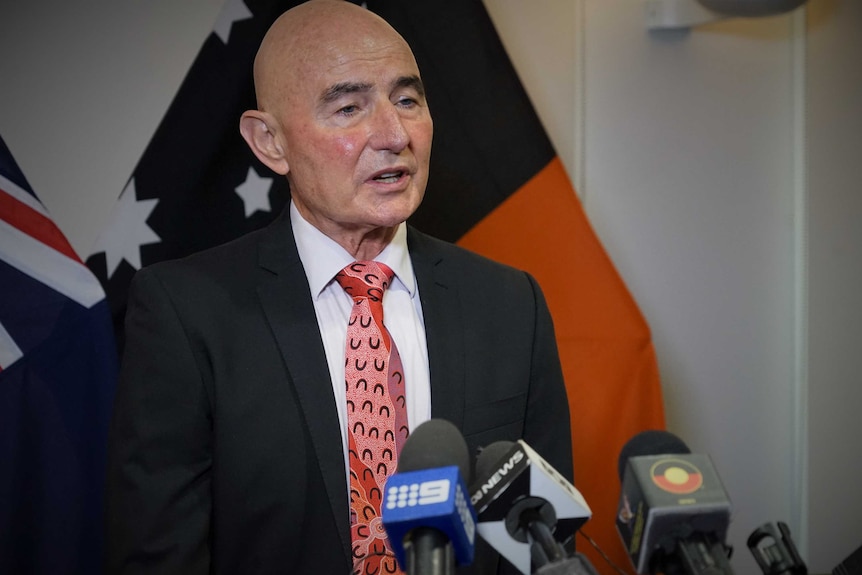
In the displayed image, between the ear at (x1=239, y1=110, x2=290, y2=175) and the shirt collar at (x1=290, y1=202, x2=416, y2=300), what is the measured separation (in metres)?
0.10

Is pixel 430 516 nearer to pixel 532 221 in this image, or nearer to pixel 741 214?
pixel 532 221

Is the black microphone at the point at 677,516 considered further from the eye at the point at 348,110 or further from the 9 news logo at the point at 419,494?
the eye at the point at 348,110

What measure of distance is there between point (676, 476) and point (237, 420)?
0.95 m

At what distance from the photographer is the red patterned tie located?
70.7 inches

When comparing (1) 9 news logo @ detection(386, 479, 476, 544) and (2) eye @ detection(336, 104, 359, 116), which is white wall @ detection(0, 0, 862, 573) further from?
(1) 9 news logo @ detection(386, 479, 476, 544)

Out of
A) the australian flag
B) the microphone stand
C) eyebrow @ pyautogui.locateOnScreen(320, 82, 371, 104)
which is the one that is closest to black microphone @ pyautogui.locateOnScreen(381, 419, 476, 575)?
the microphone stand

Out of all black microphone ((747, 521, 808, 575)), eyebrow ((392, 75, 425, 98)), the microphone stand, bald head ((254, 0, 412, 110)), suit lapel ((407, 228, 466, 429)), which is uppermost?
bald head ((254, 0, 412, 110))

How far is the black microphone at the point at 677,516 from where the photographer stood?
1.01 metres

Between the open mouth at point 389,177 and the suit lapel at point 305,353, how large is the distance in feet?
0.75

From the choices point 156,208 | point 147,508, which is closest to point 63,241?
point 156,208

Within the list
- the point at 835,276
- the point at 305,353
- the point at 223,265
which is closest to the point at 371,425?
the point at 305,353

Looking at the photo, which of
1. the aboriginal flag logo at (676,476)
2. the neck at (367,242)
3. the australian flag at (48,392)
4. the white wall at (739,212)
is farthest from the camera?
the white wall at (739,212)

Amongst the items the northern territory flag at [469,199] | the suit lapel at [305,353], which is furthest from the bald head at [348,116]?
the northern territory flag at [469,199]

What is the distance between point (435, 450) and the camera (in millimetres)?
1093
